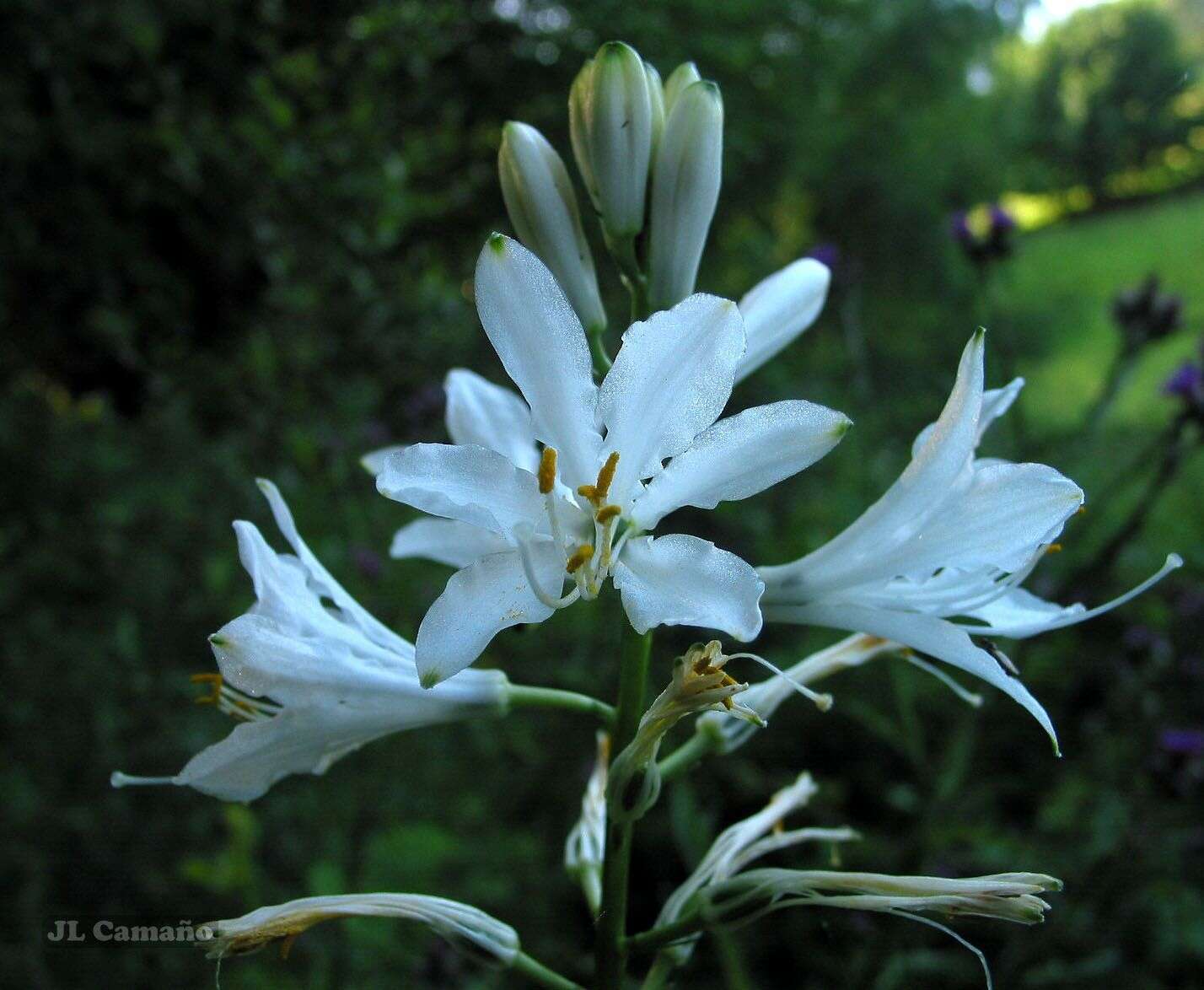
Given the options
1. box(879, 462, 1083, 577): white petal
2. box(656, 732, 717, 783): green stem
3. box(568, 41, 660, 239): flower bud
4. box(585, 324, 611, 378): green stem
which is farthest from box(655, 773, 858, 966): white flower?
box(568, 41, 660, 239): flower bud

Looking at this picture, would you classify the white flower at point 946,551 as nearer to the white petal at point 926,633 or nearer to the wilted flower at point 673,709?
the white petal at point 926,633

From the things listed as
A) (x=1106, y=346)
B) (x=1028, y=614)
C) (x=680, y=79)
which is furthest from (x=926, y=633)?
(x=1106, y=346)

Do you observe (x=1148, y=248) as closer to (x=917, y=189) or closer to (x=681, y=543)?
(x=917, y=189)

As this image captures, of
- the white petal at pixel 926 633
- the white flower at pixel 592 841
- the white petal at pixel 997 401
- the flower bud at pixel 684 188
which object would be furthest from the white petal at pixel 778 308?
the white flower at pixel 592 841

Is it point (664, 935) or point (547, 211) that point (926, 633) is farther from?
point (547, 211)

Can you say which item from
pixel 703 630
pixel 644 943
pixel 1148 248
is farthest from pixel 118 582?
pixel 1148 248

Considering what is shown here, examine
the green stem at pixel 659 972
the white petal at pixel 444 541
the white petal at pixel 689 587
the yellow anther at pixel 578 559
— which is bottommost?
the green stem at pixel 659 972
